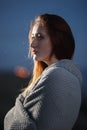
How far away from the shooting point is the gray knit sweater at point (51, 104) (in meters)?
0.90

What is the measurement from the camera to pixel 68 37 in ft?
3.50

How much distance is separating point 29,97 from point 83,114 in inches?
34.5

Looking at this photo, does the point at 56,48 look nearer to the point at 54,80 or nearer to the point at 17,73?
the point at 54,80

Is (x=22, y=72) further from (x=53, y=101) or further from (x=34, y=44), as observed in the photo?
(x=53, y=101)

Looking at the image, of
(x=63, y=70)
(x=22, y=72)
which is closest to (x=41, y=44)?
(x=63, y=70)

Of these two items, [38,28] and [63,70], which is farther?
[38,28]

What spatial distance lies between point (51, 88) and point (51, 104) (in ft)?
0.16

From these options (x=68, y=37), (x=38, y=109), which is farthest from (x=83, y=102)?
(x=38, y=109)

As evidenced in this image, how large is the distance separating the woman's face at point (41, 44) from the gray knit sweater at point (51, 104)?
8 centimetres

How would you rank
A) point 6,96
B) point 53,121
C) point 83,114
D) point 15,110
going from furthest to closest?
point 6,96
point 83,114
point 15,110
point 53,121

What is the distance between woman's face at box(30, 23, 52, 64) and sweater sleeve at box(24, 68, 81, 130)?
0.37 feet

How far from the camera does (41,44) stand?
1.05 m

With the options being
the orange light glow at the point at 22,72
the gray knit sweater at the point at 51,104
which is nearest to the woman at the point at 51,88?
the gray knit sweater at the point at 51,104

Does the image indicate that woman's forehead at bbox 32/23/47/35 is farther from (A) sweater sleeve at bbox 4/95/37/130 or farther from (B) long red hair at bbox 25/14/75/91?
(A) sweater sleeve at bbox 4/95/37/130
